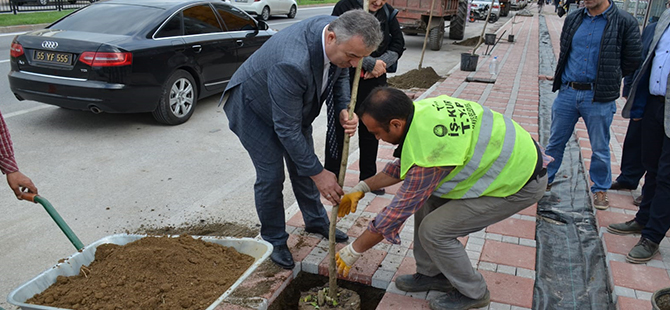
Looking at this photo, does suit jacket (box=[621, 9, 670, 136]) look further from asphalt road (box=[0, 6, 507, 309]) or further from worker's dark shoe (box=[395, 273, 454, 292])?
asphalt road (box=[0, 6, 507, 309])

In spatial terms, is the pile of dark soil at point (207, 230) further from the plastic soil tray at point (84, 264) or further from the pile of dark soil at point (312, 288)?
the plastic soil tray at point (84, 264)

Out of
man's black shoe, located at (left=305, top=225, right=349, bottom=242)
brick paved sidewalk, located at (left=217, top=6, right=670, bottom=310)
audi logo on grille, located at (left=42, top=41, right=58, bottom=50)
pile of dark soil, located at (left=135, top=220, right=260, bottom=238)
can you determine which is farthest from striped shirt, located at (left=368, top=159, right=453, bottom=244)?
audi logo on grille, located at (left=42, top=41, right=58, bottom=50)

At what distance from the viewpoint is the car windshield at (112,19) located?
19.9ft

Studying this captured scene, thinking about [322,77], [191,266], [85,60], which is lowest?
[191,266]

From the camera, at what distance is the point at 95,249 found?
2639 millimetres

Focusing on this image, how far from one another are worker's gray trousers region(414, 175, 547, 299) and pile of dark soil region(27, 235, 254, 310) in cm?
96

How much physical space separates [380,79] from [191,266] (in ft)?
7.57

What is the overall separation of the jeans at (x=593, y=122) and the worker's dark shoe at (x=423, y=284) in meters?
2.00

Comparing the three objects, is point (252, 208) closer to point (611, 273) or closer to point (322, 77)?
point (322, 77)

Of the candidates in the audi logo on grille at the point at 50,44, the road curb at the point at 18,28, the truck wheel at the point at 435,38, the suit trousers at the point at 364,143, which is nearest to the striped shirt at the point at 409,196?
the suit trousers at the point at 364,143

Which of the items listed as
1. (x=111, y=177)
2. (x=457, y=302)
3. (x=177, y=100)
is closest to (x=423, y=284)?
(x=457, y=302)

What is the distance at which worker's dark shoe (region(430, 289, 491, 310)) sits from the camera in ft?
9.23

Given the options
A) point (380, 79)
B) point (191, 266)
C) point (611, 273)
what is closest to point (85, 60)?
point (380, 79)

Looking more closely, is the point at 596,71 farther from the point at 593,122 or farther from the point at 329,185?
the point at 329,185
